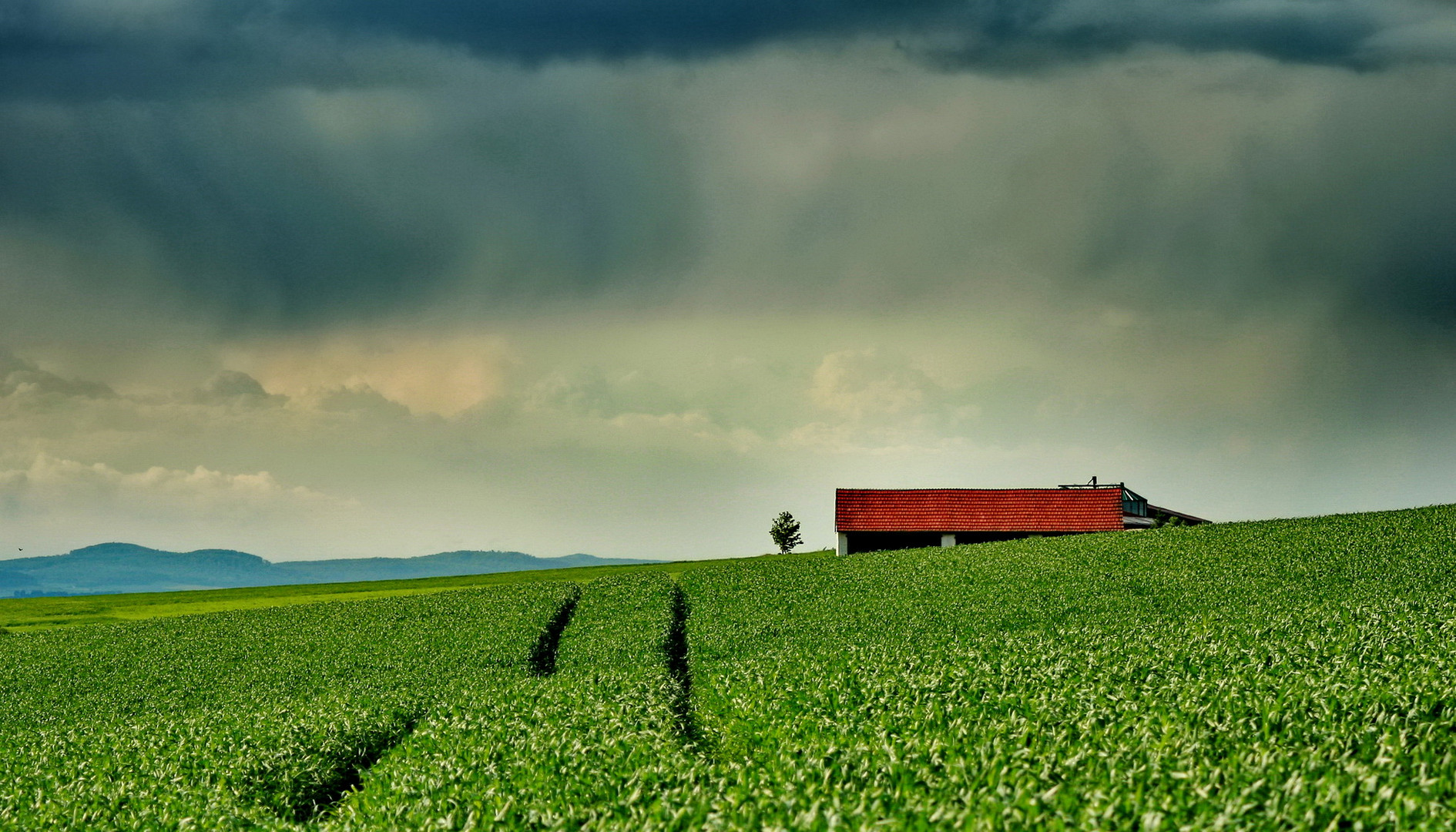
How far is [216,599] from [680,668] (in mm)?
57581

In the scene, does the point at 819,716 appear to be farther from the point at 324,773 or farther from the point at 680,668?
the point at 680,668

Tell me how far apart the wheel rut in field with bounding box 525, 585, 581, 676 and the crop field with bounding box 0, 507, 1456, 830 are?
230 millimetres

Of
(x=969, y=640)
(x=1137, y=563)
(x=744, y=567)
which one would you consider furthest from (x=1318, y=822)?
(x=744, y=567)

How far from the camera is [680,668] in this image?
2905cm

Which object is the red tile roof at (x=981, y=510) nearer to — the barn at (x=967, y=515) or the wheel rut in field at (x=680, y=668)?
the barn at (x=967, y=515)

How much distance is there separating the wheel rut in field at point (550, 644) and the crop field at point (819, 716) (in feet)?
0.75

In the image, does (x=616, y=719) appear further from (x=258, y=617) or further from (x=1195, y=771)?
(x=258, y=617)

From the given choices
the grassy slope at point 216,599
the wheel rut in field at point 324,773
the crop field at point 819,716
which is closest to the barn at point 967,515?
the grassy slope at point 216,599

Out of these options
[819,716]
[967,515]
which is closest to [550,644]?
[819,716]

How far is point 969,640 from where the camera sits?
2359cm

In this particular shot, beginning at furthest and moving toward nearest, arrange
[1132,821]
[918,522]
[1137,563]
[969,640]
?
1. [918,522]
2. [1137,563]
3. [969,640]
4. [1132,821]

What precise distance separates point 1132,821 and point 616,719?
28.2ft

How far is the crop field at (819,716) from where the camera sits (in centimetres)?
888

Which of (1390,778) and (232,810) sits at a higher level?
(1390,778)
